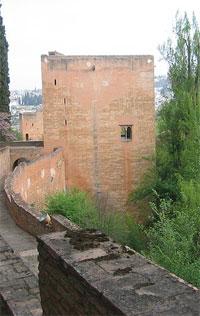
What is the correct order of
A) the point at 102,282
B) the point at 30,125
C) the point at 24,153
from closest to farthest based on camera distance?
the point at 102,282, the point at 24,153, the point at 30,125

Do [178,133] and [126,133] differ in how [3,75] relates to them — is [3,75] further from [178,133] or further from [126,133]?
[178,133]

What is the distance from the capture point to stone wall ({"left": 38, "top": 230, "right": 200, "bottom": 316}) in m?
3.15

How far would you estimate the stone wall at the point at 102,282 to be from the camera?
3.15m

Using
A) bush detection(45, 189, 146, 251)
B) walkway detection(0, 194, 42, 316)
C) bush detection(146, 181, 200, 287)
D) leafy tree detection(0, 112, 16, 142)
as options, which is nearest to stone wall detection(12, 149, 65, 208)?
bush detection(45, 189, 146, 251)

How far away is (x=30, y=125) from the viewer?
45375 millimetres

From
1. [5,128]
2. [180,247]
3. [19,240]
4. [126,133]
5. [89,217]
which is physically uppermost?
[5,128]

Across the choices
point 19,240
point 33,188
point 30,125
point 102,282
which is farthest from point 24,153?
point 102,282

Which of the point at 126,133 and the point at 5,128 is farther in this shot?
the point at 126,133

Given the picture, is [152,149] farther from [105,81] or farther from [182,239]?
[182,239]

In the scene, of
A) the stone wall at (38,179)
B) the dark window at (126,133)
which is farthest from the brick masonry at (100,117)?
the stone wall at (38,179)

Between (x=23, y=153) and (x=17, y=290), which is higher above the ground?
(x=23, y=153)

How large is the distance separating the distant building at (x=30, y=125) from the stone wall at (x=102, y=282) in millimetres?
40589

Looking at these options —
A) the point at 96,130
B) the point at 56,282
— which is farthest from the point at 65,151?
the point at 56,282

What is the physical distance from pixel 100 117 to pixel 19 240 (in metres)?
13.3
